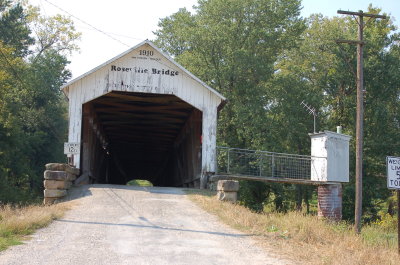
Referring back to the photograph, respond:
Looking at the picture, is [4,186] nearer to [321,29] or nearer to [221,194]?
[221,194]

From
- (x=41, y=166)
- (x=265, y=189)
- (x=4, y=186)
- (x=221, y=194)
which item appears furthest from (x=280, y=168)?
(x=41, y=166)

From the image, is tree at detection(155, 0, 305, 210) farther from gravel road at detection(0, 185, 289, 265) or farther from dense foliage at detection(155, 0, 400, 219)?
gravel road at detection(0, 185, 289, 265)

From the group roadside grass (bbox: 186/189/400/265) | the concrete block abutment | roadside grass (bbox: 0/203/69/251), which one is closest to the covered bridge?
Answer: the concrete block abutment

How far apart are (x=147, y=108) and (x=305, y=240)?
1410cm

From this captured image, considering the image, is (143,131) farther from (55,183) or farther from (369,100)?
(55,183)

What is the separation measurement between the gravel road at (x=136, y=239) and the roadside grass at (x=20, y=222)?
204 mm

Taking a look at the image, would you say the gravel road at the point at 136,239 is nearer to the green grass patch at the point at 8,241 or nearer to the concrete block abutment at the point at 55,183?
the green grass patch at the point at 8,241

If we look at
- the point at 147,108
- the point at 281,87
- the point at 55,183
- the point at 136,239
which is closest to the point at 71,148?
the point at 55,183

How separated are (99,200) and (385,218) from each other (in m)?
27.7

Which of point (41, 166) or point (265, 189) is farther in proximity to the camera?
point (41, 166)

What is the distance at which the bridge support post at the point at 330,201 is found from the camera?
19416mm

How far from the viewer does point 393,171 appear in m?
10.4

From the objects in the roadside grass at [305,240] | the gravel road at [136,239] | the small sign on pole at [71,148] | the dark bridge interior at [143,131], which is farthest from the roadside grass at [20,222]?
the dark bridge interior at [143,131]

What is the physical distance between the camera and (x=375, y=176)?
31.2 meters
